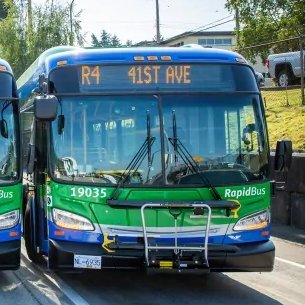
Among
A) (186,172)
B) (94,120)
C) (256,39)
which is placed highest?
(256,39)

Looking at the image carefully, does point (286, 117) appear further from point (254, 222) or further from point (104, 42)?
point (254, 222)

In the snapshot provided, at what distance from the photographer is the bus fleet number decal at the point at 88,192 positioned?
6.74 m

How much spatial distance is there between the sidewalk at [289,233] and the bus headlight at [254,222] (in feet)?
12.8

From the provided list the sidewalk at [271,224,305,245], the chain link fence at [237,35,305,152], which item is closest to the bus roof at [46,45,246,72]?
the sidewalk at [271,224,305,245]

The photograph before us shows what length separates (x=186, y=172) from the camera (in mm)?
6852

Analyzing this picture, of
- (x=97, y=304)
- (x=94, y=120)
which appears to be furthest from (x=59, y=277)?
(x=94, y=120)

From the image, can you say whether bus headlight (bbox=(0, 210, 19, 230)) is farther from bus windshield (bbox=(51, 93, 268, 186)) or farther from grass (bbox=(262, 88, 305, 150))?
grass (bbox=(262, 88, 305, 150))

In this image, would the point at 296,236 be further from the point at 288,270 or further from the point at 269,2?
the point at 269,2

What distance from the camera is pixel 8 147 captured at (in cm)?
745

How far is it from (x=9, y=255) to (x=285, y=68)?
1760 cm

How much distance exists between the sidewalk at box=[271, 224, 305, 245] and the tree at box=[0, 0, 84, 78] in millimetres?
21437

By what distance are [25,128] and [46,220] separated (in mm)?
2241

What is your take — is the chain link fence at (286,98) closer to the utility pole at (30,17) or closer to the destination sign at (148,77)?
the destination sign at (148,77)

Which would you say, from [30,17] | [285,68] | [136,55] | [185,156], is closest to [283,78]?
[285,68]
